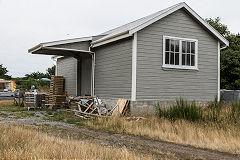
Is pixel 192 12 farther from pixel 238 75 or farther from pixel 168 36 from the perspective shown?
pixel 238 75

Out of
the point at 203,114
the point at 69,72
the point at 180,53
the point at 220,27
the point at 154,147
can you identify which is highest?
the point at 220,27

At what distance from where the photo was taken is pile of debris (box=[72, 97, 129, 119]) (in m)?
12.1

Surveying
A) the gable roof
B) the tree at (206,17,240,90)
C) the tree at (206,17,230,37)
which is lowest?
the tree at (206,17,240,90)

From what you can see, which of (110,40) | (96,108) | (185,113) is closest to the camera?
(185,113)

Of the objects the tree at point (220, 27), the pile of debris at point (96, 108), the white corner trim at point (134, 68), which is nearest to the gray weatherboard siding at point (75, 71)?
the pile of debris at point (96, 108)

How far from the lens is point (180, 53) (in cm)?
1323

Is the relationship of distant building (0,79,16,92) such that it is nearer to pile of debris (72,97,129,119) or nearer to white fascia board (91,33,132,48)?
pile of debris (72,97,129,119)

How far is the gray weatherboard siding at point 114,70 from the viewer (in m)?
12.6

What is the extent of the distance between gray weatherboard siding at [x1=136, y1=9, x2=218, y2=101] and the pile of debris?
0.77 m

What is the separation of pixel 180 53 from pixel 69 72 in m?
8.53

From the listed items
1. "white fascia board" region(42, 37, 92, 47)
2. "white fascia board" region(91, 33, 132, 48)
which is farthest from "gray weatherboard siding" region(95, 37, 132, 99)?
"white fascia board" region(42, 37, 92, 47)

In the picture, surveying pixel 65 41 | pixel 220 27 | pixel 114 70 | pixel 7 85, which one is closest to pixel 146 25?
pixel 114 70

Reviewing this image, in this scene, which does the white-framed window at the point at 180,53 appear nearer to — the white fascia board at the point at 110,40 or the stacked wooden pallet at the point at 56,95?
the white fascia board at the point at 110,40

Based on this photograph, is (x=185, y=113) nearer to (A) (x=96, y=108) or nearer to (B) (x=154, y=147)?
(B) (x=154, y=147)
